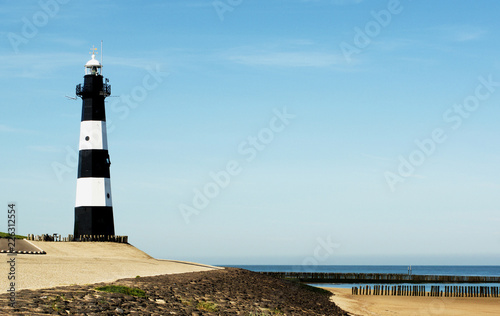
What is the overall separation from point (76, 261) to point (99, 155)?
573 inches

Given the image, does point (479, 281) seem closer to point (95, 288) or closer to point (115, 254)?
point (115, 254)

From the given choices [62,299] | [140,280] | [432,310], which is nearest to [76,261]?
[140,280]

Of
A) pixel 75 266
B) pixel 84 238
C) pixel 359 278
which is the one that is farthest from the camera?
pixel 359 278

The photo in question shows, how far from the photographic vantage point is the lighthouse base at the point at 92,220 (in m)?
48.2

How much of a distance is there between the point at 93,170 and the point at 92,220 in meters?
4.17

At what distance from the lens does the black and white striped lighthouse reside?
4828 cm

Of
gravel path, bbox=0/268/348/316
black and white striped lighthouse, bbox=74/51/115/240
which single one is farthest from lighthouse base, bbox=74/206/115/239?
gravel path, bbox=0/268/348/316

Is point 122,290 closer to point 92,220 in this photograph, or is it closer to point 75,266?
point 75,266

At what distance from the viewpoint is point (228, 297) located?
2667 centimetres

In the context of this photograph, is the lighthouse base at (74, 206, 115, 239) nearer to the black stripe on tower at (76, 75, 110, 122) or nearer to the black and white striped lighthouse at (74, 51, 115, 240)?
the black and white striped lighthouse at (74, 51, 115, 240)

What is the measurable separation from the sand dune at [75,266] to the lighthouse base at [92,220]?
1.40 metres

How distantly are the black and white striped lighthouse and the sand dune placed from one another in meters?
2.17

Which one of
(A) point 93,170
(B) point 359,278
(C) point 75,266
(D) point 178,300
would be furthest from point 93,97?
(B) point 359,278

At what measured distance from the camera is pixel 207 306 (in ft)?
75.6
